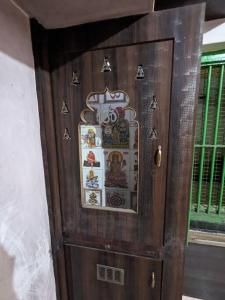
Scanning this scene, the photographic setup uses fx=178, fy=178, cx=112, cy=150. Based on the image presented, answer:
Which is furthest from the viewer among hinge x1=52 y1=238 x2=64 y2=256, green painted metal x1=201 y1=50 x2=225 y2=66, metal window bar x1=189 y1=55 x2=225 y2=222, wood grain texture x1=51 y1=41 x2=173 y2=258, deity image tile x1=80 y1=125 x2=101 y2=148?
metal window bar x1=189 y1=55 x2=225 y2=222

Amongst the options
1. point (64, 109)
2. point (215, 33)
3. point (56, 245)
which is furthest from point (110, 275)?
point (215, 33)

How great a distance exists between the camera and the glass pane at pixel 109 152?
690 millimetres

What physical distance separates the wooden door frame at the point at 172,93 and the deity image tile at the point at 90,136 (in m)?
0.12

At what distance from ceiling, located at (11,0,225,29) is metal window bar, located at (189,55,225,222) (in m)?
0.97

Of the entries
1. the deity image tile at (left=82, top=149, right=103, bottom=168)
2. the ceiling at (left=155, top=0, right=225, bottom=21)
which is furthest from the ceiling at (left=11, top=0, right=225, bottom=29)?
the deity image tile at (left=82, top=149, right=103, bottom=168)

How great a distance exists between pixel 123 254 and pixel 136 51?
32.3 inches

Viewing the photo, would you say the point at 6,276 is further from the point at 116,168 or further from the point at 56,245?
the point at 116,168

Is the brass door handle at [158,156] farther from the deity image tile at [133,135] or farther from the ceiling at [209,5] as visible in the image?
the ceiling at [209,5]

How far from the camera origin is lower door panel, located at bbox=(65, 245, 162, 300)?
0.79 metres

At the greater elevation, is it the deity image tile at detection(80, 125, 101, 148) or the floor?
the deity image tile at detection(80, 125, 101, 148)

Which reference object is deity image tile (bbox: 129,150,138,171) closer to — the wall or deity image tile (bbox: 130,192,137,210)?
deity image tile (bbox: 130,192,137,210)

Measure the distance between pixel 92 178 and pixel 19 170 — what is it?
0.29 m

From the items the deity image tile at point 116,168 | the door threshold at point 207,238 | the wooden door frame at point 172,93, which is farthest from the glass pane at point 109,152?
the door threshold at point 207,238

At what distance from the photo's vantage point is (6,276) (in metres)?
0.59
